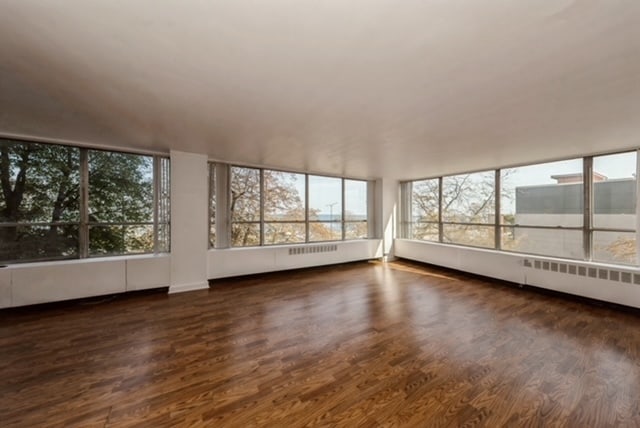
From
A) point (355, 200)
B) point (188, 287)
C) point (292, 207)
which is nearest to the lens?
point (188, 287)

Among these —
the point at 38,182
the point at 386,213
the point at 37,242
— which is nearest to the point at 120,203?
the point at 38,182

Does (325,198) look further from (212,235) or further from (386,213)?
(212,235)

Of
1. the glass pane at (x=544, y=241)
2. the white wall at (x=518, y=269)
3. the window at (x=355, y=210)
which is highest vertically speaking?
the window at (x=355, y=210)

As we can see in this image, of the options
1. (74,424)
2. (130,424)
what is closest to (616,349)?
(130,424)

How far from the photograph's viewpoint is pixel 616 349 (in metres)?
2.43

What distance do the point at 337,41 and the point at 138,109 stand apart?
85.1 inches

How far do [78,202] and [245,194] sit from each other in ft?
8.46

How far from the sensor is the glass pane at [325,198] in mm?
6090

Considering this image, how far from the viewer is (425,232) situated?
6.69 m

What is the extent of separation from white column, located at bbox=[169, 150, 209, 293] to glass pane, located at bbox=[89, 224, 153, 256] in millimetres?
617

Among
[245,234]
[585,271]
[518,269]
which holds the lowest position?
[518,269]

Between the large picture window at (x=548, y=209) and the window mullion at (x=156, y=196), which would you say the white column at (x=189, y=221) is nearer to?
the window mullion at (x=156, y=196)

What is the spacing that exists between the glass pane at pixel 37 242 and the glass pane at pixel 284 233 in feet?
10.2

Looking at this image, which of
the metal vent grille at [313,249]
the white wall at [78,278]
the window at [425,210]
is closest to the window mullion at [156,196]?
the white wall at [78,278]
